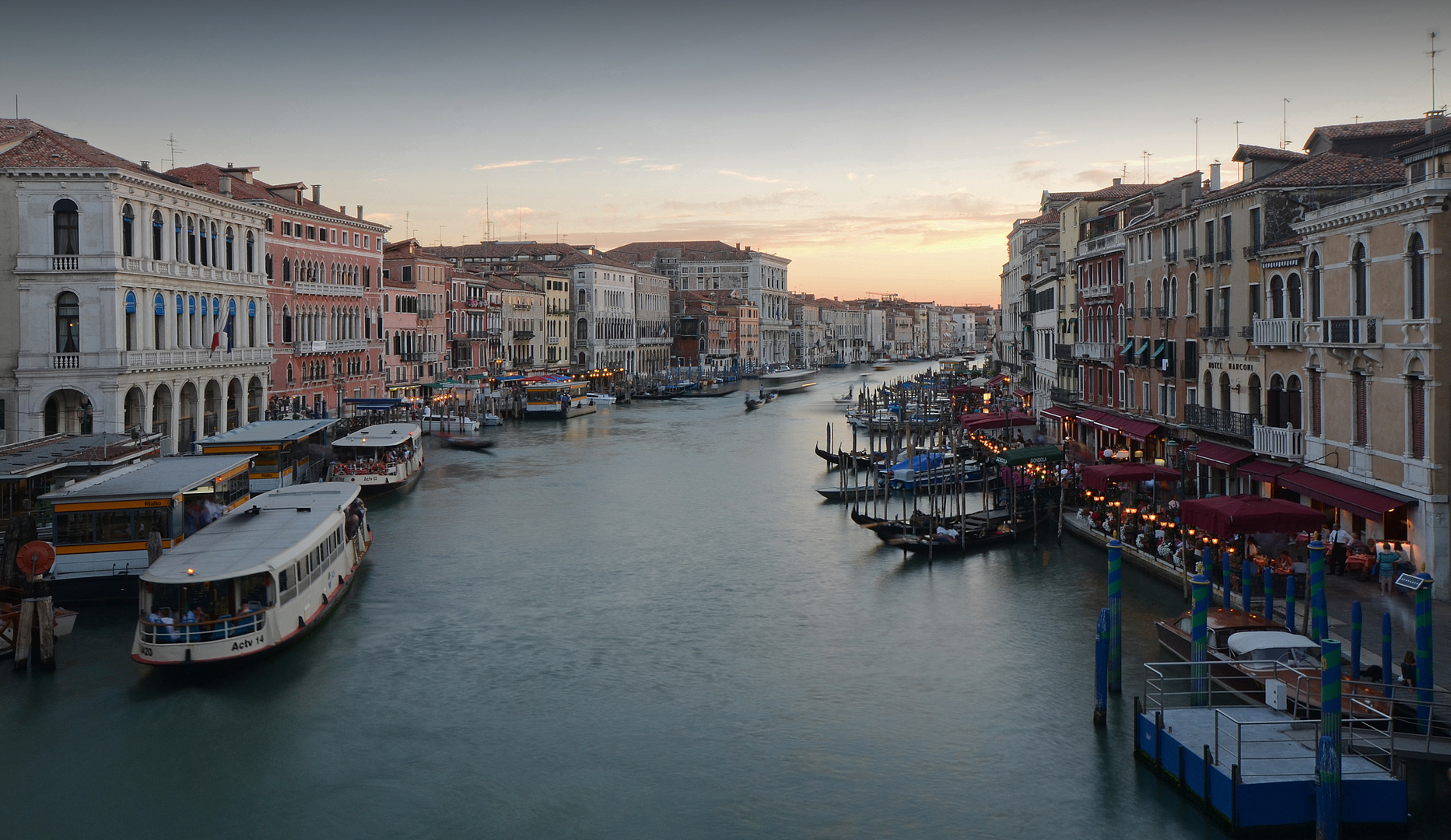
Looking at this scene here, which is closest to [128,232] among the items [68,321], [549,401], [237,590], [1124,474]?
[68,321]

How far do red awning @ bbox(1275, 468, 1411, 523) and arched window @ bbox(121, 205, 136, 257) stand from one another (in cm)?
2215

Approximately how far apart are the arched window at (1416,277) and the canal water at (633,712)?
4.82 m

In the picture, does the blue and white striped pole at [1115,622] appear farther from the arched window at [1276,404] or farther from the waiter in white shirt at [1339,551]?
the arched window at [1276,404]

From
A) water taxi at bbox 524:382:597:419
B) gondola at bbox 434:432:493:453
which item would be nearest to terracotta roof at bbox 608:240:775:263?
water taxi at bbox 524:382:597:419

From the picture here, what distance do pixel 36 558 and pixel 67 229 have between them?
36.2 feet

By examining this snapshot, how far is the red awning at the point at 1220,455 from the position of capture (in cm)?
1750

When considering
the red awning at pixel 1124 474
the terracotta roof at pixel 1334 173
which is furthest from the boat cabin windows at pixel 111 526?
the terracotta roof at pixel 1334 173

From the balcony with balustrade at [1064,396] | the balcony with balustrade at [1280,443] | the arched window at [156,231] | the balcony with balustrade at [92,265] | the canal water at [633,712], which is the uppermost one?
the arched window at [156,231]

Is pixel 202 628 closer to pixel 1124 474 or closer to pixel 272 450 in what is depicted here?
pixel 272 450

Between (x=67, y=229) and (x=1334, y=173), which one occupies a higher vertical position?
(x=67, y=229)

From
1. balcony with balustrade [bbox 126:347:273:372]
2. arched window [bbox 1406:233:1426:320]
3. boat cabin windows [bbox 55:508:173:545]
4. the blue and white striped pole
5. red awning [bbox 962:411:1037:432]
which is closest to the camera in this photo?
the blue and white striped pole

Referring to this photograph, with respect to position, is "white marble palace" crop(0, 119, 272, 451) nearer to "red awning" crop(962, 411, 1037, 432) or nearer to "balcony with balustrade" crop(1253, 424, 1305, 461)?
"red awning" crop(962, 411, 1037, 432)

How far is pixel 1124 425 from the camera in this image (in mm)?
23172

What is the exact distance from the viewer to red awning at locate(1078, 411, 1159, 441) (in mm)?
21906
